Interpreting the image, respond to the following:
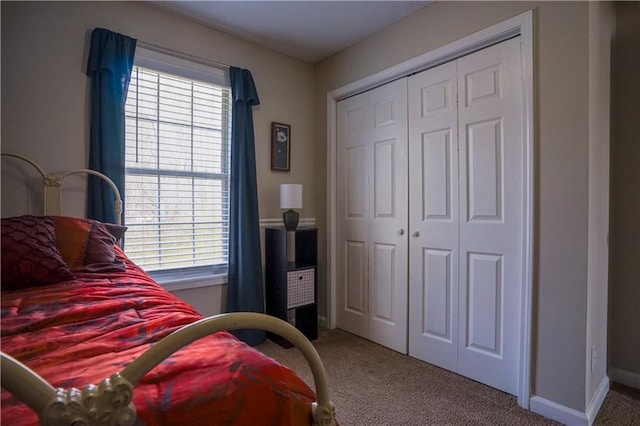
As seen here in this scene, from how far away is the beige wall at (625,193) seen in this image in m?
1.95

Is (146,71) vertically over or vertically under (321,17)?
under

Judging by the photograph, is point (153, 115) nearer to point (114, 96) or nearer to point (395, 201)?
point (114, 96)

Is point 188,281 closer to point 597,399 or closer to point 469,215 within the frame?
point 469,215

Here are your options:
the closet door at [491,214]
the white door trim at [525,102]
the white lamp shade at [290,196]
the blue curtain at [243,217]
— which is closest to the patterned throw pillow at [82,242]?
the blue curtain at [243,217]

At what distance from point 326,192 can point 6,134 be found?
7.06ft

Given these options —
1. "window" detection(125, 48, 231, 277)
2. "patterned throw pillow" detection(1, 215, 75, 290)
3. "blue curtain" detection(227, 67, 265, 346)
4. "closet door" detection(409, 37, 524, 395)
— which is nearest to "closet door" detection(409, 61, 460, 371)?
"closet door" detection(409, 37, 524, 395)

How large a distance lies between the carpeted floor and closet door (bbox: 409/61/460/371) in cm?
20

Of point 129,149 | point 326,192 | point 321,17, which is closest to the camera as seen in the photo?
point 129,149

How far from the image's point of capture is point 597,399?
1.74 metres

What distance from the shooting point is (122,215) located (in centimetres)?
215

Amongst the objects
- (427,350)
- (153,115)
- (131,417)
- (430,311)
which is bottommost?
(427,350)

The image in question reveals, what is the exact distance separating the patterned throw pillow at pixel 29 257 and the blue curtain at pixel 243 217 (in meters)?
1.21

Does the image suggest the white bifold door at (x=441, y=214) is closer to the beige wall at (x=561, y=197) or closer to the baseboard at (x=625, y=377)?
the beige wall at (x=561, y=197)

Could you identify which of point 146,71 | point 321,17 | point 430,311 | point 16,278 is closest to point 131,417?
point 16,278
